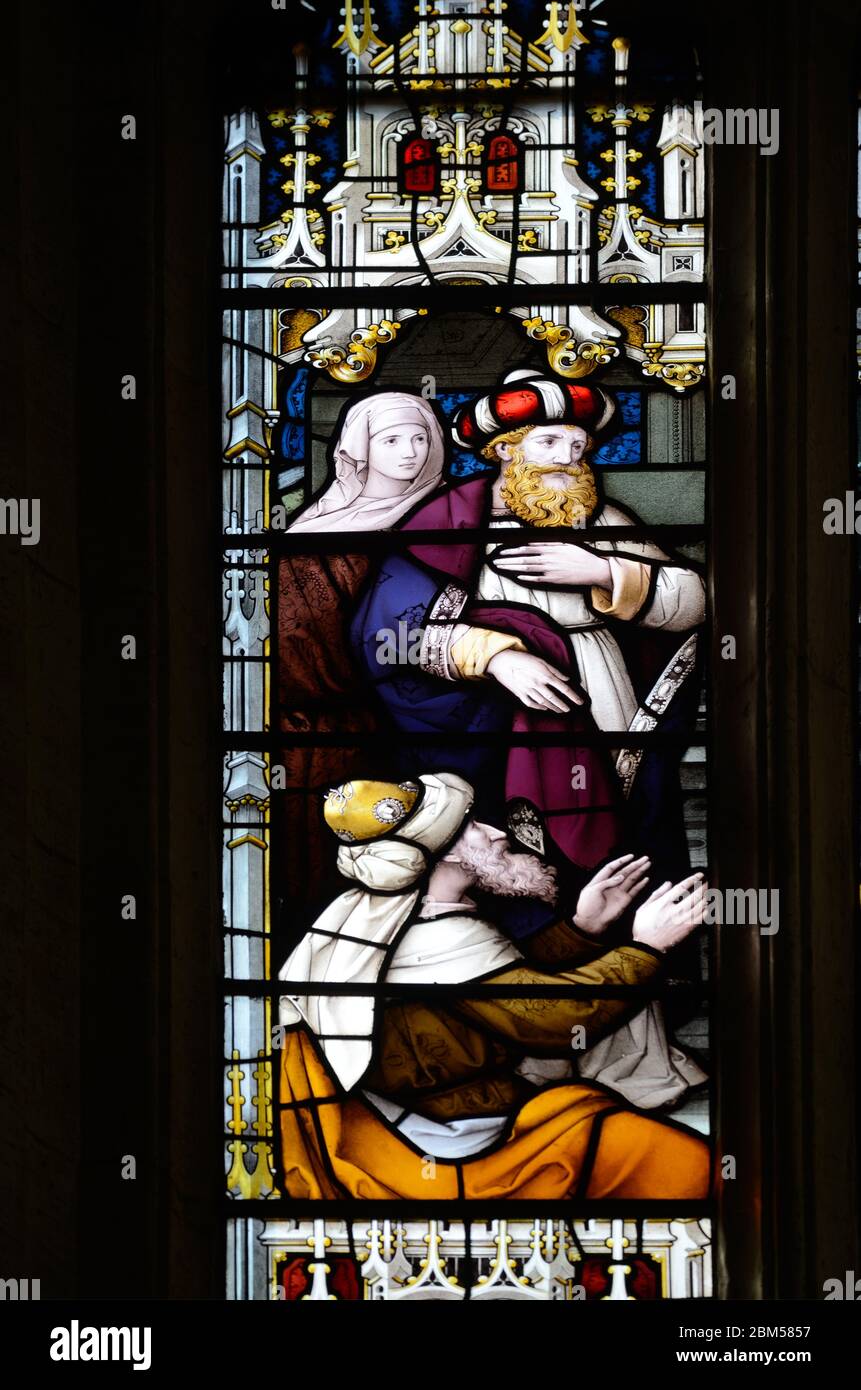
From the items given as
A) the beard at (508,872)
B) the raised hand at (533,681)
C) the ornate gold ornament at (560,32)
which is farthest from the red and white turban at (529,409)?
the beard at (508,872)

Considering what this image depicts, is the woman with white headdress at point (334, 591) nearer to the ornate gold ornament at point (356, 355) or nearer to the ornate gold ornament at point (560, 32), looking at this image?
the ornate gold ornament at point (356, 355)

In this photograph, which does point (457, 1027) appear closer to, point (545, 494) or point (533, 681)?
point (533, 681)

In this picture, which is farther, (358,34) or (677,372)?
(358,34)

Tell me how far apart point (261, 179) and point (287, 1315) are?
8.59 feet

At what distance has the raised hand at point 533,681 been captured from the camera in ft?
17.2

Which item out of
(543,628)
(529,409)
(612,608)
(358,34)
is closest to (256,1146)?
(543,628)

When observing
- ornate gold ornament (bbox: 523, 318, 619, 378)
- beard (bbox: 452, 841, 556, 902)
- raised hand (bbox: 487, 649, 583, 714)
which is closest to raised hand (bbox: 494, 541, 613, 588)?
raised hand (bbox: 487, 649, 583, 714)

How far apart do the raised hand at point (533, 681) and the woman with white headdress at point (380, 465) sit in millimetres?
423


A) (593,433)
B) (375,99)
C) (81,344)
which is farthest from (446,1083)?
(375,99)

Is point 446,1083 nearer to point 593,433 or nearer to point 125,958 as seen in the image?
point 125,958

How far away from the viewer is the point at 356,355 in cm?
534

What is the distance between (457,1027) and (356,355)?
1.58 metres

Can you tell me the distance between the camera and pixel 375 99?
17.8ft

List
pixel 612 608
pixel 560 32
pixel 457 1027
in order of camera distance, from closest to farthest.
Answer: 1. pixel 457 1027
2. pixel 612 608
3. pixel 560 32
